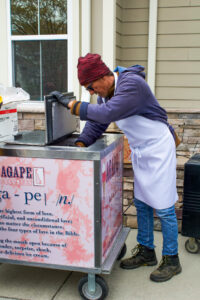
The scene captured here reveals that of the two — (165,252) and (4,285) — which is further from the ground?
(165,252)

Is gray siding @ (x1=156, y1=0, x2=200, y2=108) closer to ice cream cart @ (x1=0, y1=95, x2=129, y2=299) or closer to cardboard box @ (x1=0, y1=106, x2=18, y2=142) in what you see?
ice cream cart @ (x1=0, y1=95, x2=129, y2=299)

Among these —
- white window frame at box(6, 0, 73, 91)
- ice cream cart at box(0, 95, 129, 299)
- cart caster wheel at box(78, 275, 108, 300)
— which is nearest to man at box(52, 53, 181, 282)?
ice cream cart at box(0, 95, 129, 299)

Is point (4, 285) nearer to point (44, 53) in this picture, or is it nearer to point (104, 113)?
point (104, 113)

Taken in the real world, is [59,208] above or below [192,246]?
above

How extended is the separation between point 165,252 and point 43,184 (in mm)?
1093

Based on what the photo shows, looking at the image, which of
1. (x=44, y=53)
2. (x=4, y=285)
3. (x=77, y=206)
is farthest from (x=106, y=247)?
(x=44, y=53)

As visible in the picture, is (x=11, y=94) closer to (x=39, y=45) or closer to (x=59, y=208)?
(x=59, y=208)

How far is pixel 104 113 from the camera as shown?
2.26 m

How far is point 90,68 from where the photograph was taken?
2.35 meters

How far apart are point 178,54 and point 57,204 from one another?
2928 millimetres

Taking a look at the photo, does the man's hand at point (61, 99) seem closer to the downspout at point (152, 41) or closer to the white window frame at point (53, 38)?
the white window frame at point (53, 38)

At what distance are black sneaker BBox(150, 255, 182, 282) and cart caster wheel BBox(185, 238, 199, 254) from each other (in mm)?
385

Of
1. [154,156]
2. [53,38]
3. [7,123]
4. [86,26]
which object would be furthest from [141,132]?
[53,38]

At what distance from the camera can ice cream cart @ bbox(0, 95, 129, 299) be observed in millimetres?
2242
